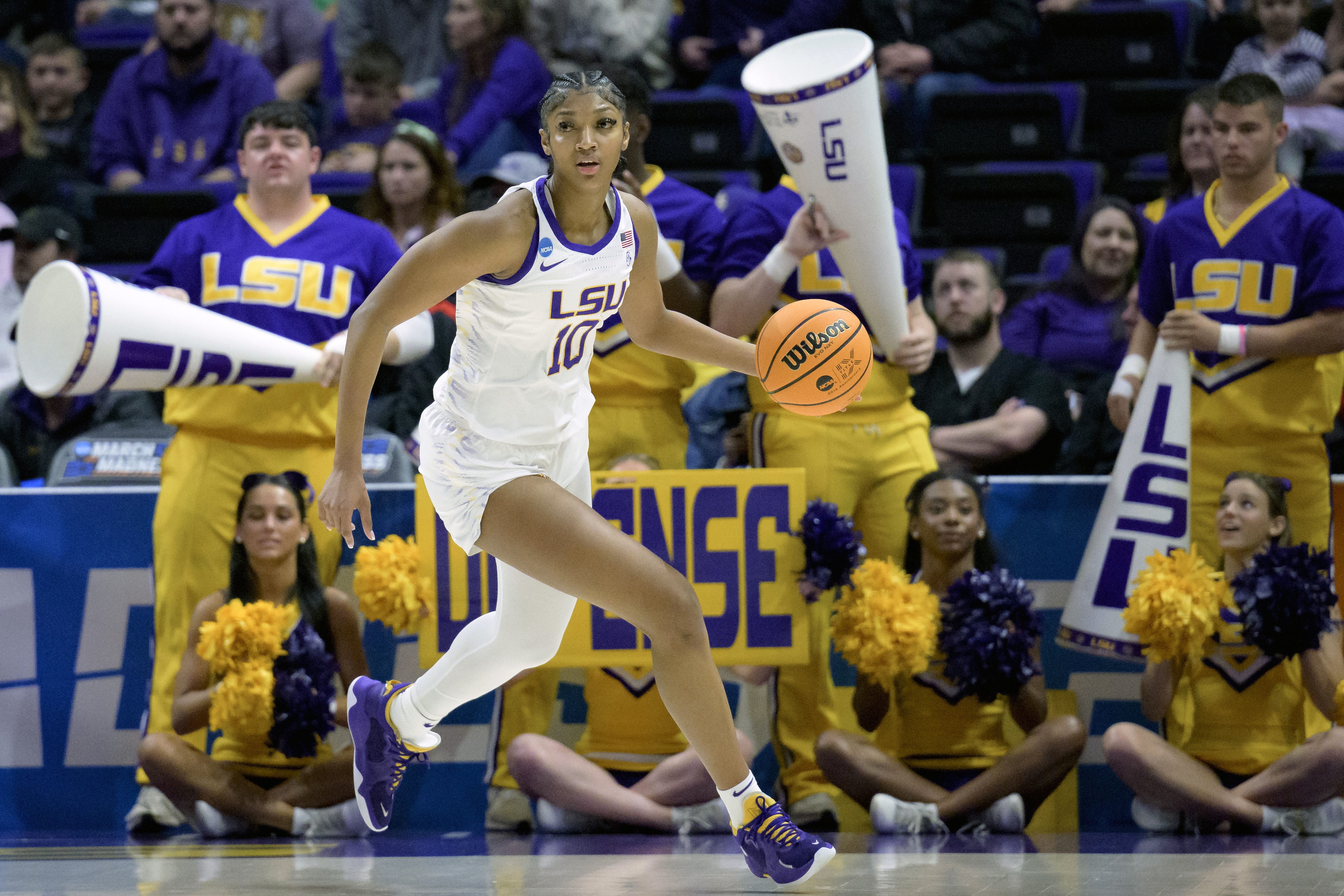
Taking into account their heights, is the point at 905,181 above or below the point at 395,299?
above

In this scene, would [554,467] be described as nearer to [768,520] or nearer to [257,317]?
[768,520]

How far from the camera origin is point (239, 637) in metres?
4.91

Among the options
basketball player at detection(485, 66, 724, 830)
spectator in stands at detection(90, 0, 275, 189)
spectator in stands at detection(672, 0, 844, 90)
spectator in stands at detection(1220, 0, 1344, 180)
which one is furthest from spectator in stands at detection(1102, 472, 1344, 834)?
spectator in stands at detection(90, 0, 275, 189)

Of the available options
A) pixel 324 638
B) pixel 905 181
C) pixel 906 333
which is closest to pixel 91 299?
pixel 324 638

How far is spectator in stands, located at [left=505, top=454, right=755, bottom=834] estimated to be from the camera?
4902 mm

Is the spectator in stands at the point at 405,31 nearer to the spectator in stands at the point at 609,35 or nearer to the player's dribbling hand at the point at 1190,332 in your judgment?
the spectator in stands at the point at 609,35

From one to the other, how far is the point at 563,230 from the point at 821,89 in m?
1.52

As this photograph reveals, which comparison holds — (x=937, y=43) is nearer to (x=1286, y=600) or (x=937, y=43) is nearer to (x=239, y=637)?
(x=1286, y=600)

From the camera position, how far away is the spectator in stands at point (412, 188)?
655 cm

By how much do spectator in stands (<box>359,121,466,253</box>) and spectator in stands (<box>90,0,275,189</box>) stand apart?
194 cm

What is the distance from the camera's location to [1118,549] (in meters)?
5.09

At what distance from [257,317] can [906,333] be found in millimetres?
2140

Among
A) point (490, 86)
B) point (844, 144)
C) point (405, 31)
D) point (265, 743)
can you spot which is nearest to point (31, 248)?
point (490, 86)

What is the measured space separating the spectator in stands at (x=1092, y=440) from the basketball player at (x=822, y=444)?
0.76 m
